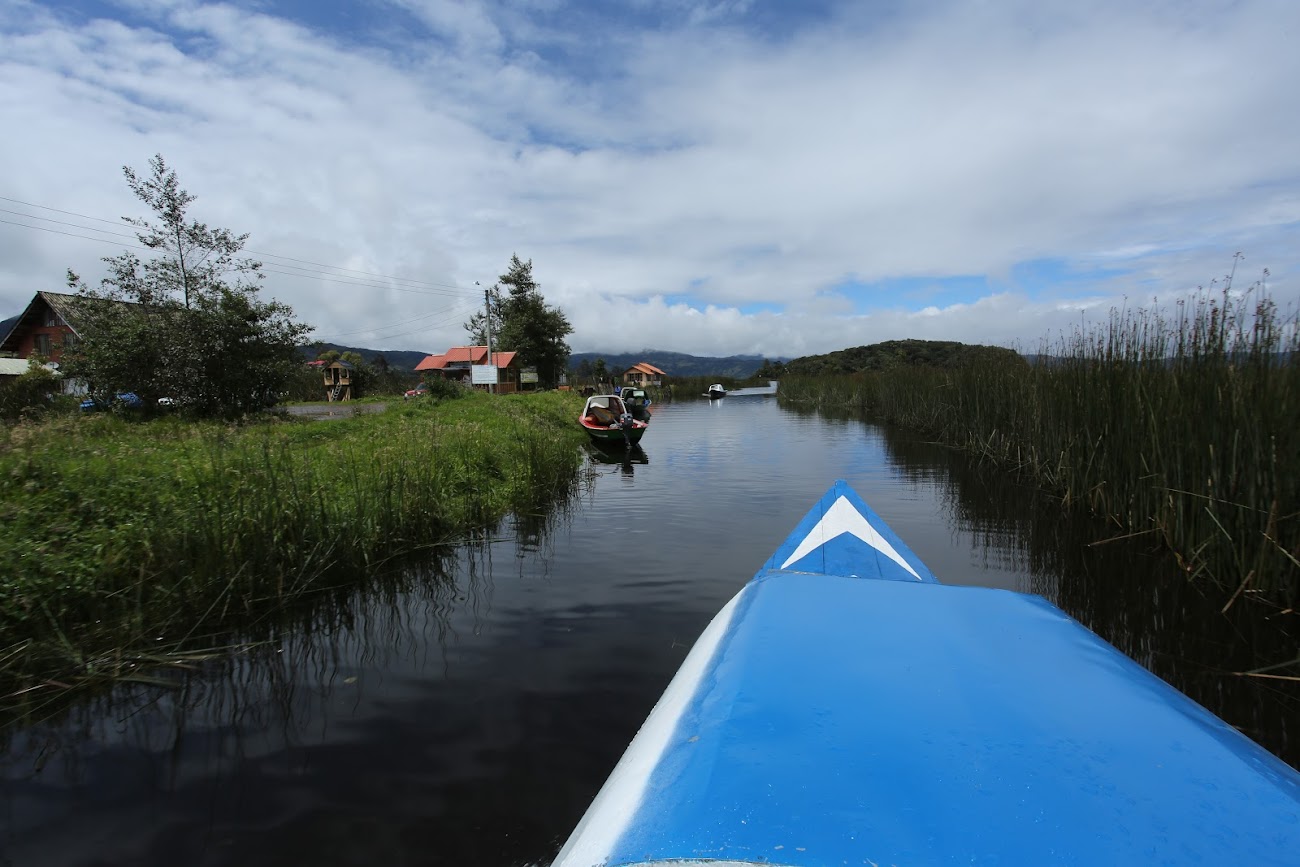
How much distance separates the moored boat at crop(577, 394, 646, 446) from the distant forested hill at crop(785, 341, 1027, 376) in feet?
30.4

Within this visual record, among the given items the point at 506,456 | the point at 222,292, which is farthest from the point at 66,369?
the point at 506,456

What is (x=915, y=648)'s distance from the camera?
82.9 inches

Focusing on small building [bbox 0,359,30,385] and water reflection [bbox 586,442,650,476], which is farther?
small building [bbox 0,359,30,385]

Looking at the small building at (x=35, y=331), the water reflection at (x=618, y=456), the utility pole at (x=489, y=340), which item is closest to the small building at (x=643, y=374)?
the utility pole at (x=489, y=340)

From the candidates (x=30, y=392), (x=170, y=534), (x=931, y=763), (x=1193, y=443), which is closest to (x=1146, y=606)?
(x=1193, y=443)

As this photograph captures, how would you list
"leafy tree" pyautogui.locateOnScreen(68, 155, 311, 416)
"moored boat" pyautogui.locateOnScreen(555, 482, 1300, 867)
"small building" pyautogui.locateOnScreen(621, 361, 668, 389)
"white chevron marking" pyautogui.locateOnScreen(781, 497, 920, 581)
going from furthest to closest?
"small building" pyautogui.locateOnScreen(621, 361, 668, 389) < "leafy tree" pyautogui.locateOnScreen(68, 155, 311, 416) < "white chevron marking" pyautogui.locateOnScreen(781, 497, 920, 581) < "moored boat" pyautogui.locateOnScreen(555, 482, 1300, 867)

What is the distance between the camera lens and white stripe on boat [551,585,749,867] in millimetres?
1337

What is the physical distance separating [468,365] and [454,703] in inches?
2291

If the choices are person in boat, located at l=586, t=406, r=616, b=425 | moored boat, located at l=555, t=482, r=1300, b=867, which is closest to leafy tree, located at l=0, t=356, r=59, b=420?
person in boat, located at l=586, t=406, r=616, b=425

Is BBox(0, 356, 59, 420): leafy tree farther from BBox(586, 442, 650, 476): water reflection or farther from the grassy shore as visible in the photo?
BBox(586, 442, 650, 476): water reflection

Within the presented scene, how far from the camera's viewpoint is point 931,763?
1.48 m

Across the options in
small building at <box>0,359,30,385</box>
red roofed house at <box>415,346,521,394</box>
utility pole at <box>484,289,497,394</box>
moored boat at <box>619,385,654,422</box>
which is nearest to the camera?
moored boat at <box>619,385,654,422</box>

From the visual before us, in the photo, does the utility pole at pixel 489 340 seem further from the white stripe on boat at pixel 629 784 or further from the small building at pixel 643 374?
the small building at pixel 643 374

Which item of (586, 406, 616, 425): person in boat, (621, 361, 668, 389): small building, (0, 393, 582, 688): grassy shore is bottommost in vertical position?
(0, 393, 582, 688): grassy shore
